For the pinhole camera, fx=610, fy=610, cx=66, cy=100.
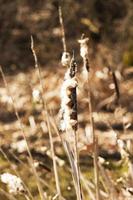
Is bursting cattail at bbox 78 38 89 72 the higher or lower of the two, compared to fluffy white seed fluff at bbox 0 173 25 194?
higher

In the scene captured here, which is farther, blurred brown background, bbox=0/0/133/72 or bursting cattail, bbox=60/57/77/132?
blurred brown background, bbox=0/0/133/72

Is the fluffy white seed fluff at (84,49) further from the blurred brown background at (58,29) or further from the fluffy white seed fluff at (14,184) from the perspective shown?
the blurred brown background at (58,29)

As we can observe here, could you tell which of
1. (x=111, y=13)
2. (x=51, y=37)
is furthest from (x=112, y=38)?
(x=51, y=37)

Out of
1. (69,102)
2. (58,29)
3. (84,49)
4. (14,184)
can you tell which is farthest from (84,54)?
(58,29)

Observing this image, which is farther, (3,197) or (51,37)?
(51,37)

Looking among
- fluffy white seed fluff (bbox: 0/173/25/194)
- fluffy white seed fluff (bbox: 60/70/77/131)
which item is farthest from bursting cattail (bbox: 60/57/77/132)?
fluffy white seed fluff (bbox: 0/173/25/194)

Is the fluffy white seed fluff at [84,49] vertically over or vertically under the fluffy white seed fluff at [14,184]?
over

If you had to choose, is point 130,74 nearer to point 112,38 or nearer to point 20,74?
point 112,38

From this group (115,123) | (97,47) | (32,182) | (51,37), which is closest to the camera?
(32,182)

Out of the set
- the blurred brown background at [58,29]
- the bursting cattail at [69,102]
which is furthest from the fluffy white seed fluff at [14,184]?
the blurred brown background at [58,29]

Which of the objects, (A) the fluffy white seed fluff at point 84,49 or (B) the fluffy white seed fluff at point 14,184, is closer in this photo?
(A) the fluffy white seed fluff at point 84,49

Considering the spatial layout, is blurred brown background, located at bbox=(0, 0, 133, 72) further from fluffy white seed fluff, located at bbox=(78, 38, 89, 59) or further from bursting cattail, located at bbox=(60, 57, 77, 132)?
bursting cattail, located at bbox=(60, 57, 77, 132)
